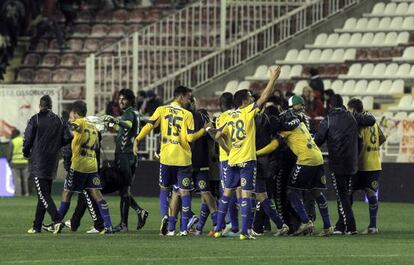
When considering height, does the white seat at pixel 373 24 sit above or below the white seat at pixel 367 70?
above

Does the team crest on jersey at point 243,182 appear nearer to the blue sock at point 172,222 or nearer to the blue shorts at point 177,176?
the blue shorts at point 177,176

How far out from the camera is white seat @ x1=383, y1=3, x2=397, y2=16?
131 feet

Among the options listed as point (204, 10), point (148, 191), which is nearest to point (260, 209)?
point (148, 191)

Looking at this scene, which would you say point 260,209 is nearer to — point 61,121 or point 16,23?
point 61,121

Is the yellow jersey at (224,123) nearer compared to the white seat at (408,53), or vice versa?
the yellow jersey at (224,123)

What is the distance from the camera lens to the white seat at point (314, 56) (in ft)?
130

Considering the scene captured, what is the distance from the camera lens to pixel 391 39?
3869cm

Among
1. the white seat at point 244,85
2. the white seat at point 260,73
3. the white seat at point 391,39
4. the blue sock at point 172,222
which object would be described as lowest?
the blue sock at point 172,222

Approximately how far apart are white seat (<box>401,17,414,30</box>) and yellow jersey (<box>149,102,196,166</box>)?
58.5 ft

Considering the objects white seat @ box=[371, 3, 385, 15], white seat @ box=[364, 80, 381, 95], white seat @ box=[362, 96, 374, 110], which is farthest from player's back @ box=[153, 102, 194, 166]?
white seat @ box=[371, 3, 385, 15]

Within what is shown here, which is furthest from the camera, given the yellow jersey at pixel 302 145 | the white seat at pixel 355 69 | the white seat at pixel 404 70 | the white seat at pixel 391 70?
the white seat at pixel 355 69

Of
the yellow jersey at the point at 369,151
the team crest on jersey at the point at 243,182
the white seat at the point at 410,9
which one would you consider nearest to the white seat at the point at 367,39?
the white seat at the point at 410,9

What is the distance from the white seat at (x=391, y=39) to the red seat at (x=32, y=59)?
10.3 metres

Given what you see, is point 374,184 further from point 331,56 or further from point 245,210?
point 331,56
